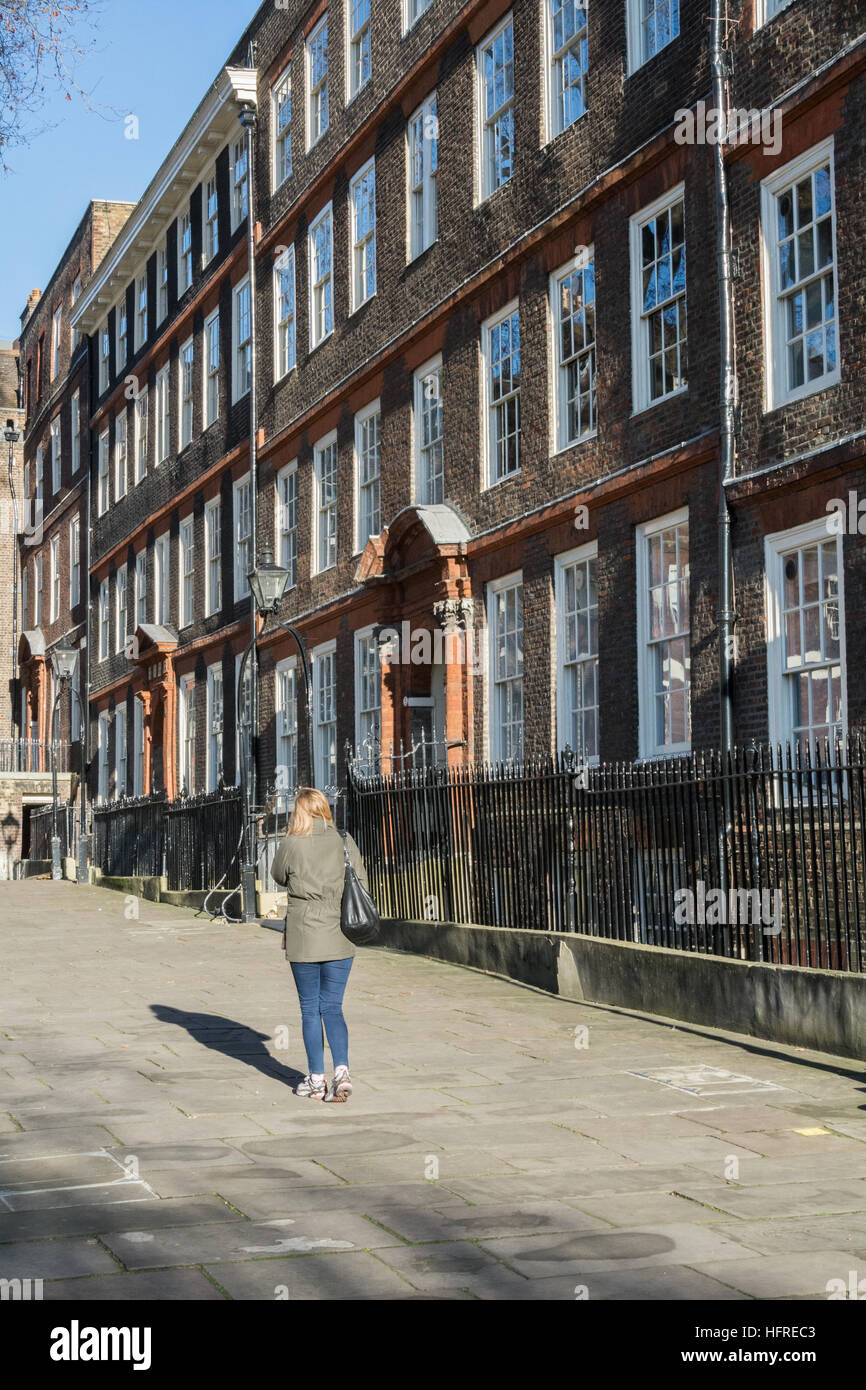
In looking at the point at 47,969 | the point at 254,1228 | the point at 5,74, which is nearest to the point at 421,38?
the point at 47,969

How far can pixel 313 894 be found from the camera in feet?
30.2

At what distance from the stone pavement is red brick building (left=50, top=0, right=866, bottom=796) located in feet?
13.2

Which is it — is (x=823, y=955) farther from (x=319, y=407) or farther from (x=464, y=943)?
(x=319, y=407)

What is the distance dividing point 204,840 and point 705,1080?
47.5 feet

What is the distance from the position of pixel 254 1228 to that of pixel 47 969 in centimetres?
979

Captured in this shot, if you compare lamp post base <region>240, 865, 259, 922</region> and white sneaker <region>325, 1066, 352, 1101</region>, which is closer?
white sneaker <region>325, 1066, 352, 1101</region>

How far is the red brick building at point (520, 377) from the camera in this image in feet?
44.0

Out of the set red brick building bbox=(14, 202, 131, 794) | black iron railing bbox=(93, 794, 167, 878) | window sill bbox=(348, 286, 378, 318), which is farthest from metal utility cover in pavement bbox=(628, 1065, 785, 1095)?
red brick building bbox=(14, 202, 131, 794)

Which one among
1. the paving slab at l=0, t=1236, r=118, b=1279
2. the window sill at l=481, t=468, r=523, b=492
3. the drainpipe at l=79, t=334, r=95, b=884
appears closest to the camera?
the paving slab at l=0, t=1236, r=118, b=1279

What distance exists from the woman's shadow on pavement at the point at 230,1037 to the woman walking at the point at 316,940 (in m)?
0.53

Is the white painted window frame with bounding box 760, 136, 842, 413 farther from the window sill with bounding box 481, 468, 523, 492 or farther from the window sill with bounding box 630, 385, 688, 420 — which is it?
the window sill with bounding box 481, 468, 523, 492

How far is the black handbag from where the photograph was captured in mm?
9102

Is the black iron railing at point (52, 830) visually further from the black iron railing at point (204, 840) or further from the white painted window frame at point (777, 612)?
the white painted window frame at point (777, 612)

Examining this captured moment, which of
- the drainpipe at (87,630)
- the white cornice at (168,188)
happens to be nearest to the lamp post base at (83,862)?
the drainpipe at (87,630)
